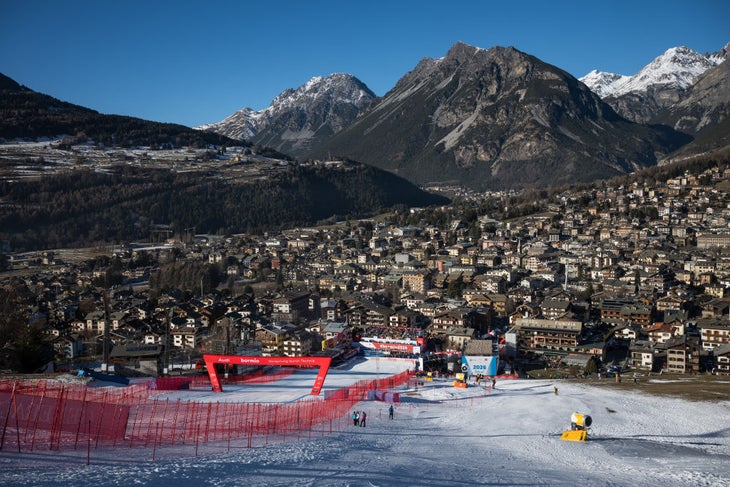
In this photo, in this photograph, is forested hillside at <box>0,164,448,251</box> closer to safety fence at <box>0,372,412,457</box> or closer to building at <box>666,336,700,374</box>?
safety fence at <box>0,372,412,457</box>

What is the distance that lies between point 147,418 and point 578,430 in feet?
35.3

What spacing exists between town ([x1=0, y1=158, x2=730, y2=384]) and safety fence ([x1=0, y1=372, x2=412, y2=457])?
8.62 m

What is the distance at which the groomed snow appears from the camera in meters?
10.4

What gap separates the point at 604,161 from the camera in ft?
612

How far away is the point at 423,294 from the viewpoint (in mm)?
49656

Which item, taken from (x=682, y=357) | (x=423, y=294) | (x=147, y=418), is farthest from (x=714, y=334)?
(x=147, y=418)

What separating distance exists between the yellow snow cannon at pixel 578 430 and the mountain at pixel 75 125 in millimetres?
136567

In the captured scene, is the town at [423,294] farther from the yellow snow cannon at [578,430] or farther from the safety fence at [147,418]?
the yellow snow cannon at [578,430]

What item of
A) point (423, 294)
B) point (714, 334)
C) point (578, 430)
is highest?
point (423, 294)

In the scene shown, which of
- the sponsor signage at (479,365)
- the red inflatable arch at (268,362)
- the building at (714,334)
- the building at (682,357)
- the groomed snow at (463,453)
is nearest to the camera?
the groomed snow at (463,453)

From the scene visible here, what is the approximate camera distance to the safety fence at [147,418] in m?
12.0

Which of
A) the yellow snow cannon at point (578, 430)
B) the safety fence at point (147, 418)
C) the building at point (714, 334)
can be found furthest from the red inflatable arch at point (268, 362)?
the building at point (714, 334)

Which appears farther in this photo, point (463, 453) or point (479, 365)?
point (479, 365)

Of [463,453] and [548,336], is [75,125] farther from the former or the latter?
[463,453]
